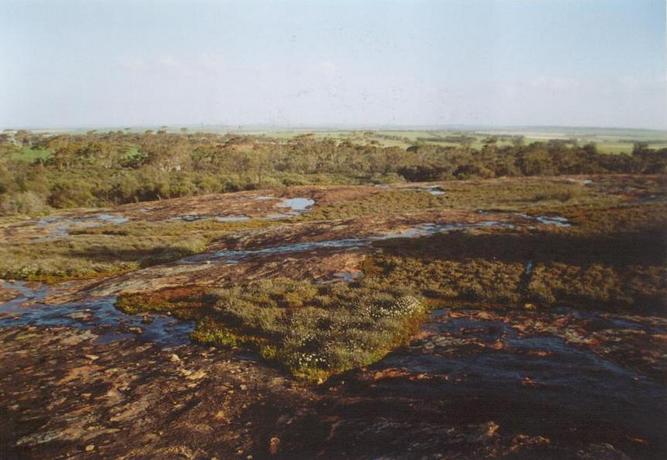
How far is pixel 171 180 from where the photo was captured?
8769 cm

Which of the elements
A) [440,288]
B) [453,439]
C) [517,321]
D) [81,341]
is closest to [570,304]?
[517,321]

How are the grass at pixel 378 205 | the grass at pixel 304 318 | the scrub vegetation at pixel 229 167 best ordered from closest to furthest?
the grass at pixel 304 318 < the grass at pixel 378 205 < the scrub vegetation at pixel 229 167

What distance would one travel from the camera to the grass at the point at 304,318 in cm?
1484

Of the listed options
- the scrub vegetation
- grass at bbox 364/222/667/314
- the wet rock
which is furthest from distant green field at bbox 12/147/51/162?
the wet rock

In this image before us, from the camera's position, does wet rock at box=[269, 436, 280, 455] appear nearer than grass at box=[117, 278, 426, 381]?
Yes

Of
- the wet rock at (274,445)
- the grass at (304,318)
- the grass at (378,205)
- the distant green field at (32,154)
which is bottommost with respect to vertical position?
the grass at (378,205)

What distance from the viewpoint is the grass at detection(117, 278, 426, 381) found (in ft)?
48.7

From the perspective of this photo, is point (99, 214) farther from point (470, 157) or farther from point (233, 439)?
point (470, 157)

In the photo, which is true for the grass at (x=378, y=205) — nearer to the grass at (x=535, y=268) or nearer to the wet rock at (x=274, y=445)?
the grass at (x=535, y=268)

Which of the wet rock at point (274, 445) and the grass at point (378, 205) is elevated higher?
the wet rock at point (274, 445)

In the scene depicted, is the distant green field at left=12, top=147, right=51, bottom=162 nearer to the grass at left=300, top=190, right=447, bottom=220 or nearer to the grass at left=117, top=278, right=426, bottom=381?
the grass at left=300, top=190, right=447, bottom=220

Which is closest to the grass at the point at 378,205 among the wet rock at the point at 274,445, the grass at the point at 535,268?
the grass at the point at 535,268

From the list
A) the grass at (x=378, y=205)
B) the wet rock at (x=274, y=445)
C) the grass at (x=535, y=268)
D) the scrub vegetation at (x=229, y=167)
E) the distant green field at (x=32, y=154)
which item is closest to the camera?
the wet rock at (x=274, y=445)

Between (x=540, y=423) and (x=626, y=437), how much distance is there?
1.77 meters
